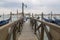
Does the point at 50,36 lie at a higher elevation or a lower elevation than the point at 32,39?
higher

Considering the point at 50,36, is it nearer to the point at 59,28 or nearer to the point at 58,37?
the point at 58,37

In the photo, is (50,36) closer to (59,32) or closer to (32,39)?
(59,32)

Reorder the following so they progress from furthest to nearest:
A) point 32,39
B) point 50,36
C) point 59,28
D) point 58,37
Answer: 1. point 32,39
2. point 50,36
3. point 58,37
4. point 59,28

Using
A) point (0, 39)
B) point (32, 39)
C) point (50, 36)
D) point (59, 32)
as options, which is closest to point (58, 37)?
point (59, 32)

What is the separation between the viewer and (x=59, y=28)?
2.37 m

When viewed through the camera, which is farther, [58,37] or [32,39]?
[32,39]

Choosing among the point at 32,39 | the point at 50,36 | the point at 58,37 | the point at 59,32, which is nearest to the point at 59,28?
the point at 59,32

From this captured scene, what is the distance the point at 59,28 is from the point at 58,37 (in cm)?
24

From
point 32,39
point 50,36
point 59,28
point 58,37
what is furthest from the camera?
point 32,39

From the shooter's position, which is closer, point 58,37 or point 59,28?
point 59,28

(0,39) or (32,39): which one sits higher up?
(0,39)

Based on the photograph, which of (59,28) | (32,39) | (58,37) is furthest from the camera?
(32,39)

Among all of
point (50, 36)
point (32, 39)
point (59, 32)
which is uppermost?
point (59, 32)

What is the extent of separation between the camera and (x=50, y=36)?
10.5 ft
